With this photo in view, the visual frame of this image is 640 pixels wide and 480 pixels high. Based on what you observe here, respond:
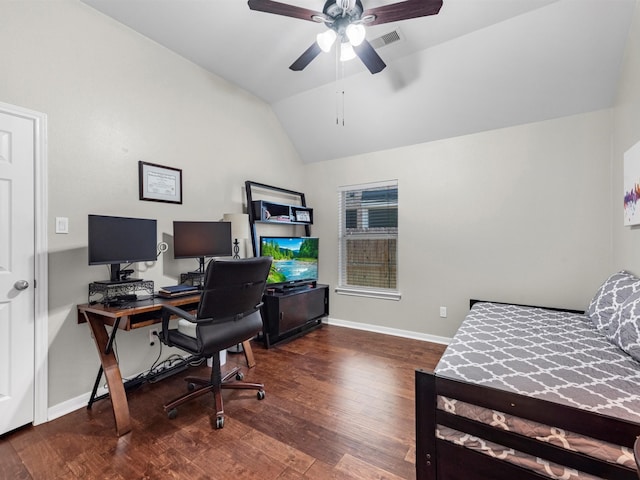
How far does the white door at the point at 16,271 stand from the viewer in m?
1.80

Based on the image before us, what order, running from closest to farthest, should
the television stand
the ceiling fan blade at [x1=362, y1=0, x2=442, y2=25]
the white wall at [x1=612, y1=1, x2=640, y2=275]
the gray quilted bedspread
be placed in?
1. the gray quilted bedspread
2. the ceiling fan blade at [x1=362, y1=0, x2=442, y2=25]
3. the white wall at [x1=612, y1=1, x2=640, y2=275]
4. the television stand

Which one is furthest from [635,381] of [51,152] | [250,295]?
[51,152]

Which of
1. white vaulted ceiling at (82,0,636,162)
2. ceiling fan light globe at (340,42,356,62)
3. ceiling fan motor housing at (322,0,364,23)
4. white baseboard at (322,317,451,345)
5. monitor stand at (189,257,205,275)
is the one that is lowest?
white baseboard at (322,317,451,345)

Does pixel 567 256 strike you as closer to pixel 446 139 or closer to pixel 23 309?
pixel 446 139

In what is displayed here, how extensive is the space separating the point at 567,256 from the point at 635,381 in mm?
1840

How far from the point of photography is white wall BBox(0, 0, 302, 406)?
1950 millimetres

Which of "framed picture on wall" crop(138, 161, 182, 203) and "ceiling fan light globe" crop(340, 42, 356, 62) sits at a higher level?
"ceiling fan light globe" crop(340, 42, 356, 62)

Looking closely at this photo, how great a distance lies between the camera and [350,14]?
1.83 m

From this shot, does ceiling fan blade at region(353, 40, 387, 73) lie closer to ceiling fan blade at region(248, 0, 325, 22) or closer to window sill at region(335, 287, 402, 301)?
ceiling fan blade at region(248, 0, 325, 22)

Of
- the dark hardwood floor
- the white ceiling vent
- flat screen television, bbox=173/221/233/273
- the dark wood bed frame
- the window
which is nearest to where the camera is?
the dark wood bed frame

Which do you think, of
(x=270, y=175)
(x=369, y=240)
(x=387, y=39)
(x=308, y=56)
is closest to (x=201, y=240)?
(x=270, y=175)

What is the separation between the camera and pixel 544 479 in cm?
109

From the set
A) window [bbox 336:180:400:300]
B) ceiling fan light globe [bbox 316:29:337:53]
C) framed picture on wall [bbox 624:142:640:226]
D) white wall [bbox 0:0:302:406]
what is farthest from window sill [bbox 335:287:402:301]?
ceiling fan light globe [bbox 316:29:337:53]

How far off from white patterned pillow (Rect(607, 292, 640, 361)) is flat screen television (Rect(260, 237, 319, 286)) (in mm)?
2820
